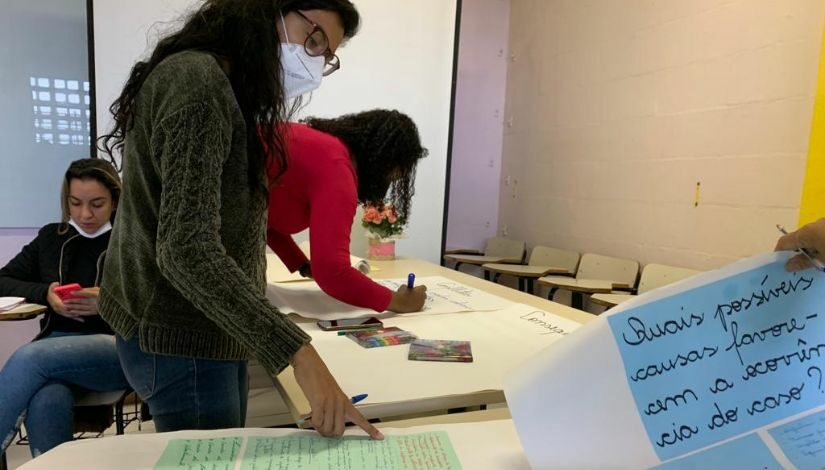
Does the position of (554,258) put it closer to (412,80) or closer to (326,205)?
(412,80)

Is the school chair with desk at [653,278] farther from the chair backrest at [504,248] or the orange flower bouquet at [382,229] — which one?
the chair backrest at [504,248]

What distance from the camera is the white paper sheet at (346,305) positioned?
142cm

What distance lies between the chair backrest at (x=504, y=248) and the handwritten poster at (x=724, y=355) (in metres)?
3.05

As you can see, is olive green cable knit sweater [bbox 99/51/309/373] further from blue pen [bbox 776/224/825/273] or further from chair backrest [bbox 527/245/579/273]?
chair backrest [bbox 527/245/579/273]

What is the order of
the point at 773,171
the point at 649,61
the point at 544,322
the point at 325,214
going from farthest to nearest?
the point at 649,61 → the point at 773,171 → the point at 544,322 → the point at 325,214

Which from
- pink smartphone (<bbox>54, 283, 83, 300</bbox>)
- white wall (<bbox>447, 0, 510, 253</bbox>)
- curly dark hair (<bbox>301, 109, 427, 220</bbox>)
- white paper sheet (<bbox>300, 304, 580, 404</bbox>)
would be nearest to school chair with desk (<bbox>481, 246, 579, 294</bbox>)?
white wall (<bbox>447, 0, 510, 253</bbox>)

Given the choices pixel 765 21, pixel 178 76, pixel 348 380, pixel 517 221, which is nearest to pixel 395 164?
pixel 348 380

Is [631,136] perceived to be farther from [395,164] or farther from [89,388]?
[89,388]

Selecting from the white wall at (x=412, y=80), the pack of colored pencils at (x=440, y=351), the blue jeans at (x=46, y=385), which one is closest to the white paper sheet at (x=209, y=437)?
the pack of colored pencils at (x=440, y=351)

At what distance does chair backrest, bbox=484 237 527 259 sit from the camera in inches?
149

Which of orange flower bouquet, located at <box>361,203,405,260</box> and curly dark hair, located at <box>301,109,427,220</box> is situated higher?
curly dark hair, located at <box>301,109,427,220</box>

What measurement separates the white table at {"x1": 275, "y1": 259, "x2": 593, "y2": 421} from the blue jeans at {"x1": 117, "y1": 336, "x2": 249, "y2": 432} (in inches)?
5.0

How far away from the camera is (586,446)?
0.62 metres

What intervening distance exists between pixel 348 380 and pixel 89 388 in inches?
39.7
